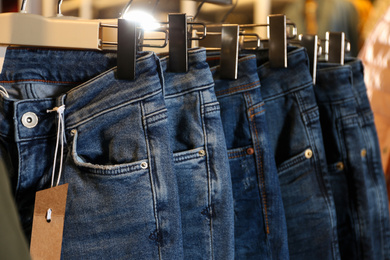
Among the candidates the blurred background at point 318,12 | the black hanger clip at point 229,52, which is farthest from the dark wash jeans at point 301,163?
the blurred background at point 318,12

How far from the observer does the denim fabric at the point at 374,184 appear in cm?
92

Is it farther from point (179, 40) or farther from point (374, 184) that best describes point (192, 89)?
point (374, 184)

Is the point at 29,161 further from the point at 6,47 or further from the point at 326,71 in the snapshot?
the point at 326,71

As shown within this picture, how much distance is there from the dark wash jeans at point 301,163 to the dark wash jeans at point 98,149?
29 cm

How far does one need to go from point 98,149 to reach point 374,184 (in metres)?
0.61

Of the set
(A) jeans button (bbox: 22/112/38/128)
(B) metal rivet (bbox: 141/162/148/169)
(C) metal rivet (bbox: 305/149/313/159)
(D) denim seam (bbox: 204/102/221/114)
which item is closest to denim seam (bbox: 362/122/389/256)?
(C) metal rivet (bbox: 305/149/313/159)

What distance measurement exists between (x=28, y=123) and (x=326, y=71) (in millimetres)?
593

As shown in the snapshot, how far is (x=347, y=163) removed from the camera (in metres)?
0.89

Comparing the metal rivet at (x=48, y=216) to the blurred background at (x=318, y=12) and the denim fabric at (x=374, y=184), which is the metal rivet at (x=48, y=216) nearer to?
the denim fabric at (x=374, y=184)

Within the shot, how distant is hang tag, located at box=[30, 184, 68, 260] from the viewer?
1.75 ft

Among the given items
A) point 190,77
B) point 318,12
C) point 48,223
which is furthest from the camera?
point 318,12

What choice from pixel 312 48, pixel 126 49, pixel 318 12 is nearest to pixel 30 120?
pixel 126 49

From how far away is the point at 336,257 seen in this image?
2.57ft

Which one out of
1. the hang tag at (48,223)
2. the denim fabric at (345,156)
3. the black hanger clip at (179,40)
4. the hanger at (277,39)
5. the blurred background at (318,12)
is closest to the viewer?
the hang tag at (48,223)
